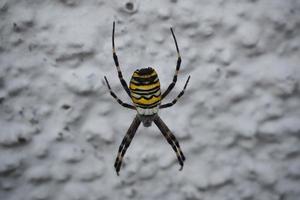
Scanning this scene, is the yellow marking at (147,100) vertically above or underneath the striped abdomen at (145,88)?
underneath

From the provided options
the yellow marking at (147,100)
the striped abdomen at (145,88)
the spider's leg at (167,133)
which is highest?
the striped abdomen at (145,88)

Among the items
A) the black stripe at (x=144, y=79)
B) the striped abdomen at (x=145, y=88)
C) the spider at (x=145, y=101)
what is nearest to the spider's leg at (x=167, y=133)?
the spider at (x=145, y=101)

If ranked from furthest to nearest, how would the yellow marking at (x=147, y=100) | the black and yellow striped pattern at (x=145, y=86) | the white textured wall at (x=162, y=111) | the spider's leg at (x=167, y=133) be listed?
the spider's leg at (x=167, y=133)
the white textured wall at (x=162, y=111)
the yellow marking at (x=147, y=100)
the black and yellow striped pattern at (x=145, y=86)

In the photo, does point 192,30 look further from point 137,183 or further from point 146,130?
point 137,183

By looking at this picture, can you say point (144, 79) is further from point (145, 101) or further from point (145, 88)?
point (145, 101)

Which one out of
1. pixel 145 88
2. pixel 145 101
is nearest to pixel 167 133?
pixel 145 101

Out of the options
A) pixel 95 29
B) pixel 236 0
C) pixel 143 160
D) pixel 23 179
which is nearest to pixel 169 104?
pixel 143 160

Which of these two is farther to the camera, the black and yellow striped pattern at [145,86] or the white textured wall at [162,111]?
the white textured wall at [162,111]

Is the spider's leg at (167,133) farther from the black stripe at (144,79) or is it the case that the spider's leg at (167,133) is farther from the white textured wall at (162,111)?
the black stripe at (144,79)
